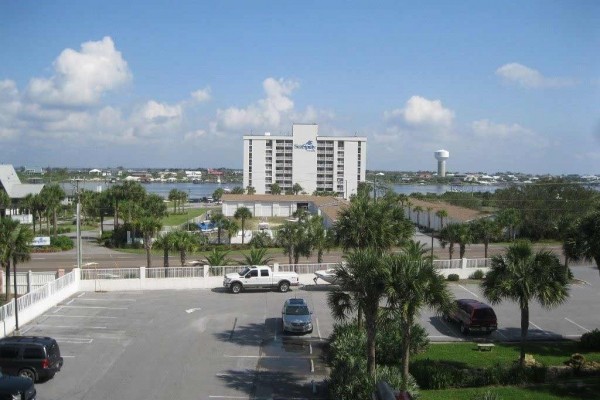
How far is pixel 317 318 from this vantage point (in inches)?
1056

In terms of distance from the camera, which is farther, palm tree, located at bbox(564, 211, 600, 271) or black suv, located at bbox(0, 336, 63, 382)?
palm tree, located at bbox(564, 211, 600, 271)

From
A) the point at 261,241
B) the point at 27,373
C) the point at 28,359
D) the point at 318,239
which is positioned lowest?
the point at 27,373

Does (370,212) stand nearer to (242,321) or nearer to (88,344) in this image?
(242,321)

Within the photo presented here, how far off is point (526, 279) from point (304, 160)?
4829 inches

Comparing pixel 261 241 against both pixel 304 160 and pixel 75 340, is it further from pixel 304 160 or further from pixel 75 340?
pixel 304 160

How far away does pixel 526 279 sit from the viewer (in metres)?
17.9

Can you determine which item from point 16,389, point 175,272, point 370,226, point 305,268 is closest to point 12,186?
point 175,272

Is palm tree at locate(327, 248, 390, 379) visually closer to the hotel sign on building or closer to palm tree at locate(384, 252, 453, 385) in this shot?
palm tree at locate(384, 252, 453, 385)

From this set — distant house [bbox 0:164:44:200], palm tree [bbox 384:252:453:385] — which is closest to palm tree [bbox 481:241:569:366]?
palm tree [bbox 384:252:453:385]

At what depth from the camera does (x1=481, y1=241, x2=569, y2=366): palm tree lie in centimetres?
1788

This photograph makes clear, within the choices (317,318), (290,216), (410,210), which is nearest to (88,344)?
(317,318)

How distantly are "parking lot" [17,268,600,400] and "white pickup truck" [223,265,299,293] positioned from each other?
1.75 feet

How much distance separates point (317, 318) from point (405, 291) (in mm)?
12639

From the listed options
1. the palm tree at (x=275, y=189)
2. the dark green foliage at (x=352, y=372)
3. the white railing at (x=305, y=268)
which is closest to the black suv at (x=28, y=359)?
the dark green foliage at (x=352, y=372)
